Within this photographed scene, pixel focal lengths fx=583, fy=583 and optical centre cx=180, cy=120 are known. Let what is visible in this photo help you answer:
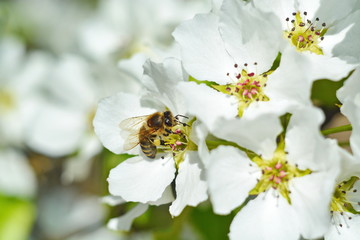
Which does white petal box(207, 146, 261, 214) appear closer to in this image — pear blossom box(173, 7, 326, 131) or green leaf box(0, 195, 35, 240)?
pear blossom box(173, 7, 326, 131)

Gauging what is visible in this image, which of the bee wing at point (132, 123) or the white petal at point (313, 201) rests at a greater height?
the white petal at point (313, 201)

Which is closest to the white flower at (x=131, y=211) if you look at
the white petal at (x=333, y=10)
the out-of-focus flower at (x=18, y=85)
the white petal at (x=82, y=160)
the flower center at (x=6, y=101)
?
the white petal at (x=333, y=10)

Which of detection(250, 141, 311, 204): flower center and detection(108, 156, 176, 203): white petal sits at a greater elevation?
detection(250, 141, 311, 204): flower center

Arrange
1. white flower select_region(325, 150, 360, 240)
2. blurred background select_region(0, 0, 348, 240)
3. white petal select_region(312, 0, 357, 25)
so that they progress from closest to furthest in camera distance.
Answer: white flower select_region(325, 150, 360, 240) → white petal select_region(312, 0, 357, 25) → blurred background select_region(0, 0, 348, 240)

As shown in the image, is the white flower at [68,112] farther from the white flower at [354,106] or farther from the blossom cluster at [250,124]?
the white flower at [354,106]

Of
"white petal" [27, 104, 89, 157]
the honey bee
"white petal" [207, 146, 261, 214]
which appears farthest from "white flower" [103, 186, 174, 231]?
"white petal" [27, 104, 89, 157]

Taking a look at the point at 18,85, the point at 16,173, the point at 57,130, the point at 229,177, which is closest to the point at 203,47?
the point at 229,177

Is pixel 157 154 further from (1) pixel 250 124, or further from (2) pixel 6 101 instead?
(2) pixel 6 101

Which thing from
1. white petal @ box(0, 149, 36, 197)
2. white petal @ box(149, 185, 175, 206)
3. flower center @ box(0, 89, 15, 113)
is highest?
white petal @ box(149, 185, 175, 206)
